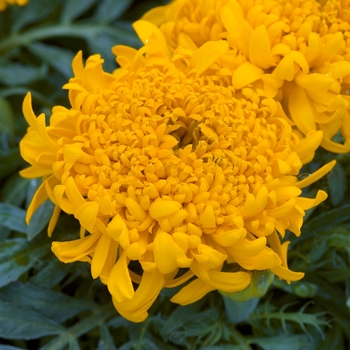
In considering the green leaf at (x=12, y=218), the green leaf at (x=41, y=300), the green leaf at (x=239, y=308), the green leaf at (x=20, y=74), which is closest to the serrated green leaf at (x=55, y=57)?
the green leaf at (x=20, y=74)

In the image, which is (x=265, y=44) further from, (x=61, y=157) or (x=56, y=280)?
(x=56, y=280)

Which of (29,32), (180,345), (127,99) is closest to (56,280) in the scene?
(180,345)

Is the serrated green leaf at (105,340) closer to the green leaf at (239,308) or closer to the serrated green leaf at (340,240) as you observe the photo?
the green leaf at (239,308)

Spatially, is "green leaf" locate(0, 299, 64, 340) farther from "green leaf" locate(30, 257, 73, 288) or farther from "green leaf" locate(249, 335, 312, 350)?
"green leaf" locate(249, 335, 312, 350)

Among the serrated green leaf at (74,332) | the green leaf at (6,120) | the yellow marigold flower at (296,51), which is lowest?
the serrated green leaf at (74,332)

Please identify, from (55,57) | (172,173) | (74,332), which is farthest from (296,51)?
(55,57)

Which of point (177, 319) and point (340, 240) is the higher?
point (340, 240)

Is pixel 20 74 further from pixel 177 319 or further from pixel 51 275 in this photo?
pixel 177 319
